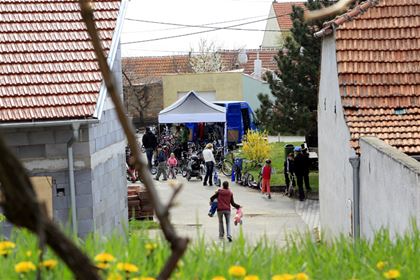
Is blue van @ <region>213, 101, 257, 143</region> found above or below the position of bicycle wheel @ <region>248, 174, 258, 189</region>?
above

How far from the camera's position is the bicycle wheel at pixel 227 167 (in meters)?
28.7

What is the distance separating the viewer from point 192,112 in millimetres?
30734

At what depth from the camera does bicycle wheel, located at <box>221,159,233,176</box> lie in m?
28.7

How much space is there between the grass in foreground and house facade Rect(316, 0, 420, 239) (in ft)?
24.3

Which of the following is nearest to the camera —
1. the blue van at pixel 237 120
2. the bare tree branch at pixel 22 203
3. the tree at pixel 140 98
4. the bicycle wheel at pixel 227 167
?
the bare tree branch at pixel 22 203

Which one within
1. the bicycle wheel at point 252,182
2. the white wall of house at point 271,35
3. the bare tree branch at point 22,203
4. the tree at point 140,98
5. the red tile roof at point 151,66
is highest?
the white wall of house at point 271,35

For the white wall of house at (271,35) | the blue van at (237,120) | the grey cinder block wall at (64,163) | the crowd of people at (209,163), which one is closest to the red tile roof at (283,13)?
the white wall of house at (271,35)

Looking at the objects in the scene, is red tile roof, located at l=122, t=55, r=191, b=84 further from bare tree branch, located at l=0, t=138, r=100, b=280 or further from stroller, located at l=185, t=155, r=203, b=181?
bare tree branch, located at l=0, t=138, r=100, b=280

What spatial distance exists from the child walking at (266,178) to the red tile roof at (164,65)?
29.0 meters

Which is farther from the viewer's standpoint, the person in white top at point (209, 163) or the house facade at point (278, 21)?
the house facade at point (278, 21)

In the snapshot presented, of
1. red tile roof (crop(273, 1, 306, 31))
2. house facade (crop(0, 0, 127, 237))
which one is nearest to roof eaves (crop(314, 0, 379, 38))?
house facade (crop(0, 0, 127, 237))

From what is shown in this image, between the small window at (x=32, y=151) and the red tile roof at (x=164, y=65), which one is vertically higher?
the red tile roof at (x=164, y=65)

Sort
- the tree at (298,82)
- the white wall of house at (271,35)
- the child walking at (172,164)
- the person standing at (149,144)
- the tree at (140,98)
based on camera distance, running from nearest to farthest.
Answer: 1. the tree at (298,82)
2. the child walking at (172,164)
3. the person standing at (149,144)
4. the tree at (140,98)
5. the white wall of house at (271,35)

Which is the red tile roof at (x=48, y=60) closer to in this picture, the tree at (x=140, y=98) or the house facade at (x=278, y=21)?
the tree at (x=140, y=98)
